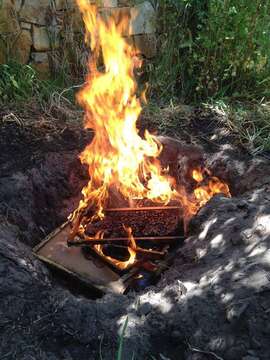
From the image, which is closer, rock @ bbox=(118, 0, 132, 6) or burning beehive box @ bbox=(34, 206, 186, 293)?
burning beehive box @ bbox=(34, 206, 186, 293)

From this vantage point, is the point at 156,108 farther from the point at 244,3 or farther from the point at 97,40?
the point at 244,3

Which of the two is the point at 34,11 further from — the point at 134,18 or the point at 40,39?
the point at 134,18

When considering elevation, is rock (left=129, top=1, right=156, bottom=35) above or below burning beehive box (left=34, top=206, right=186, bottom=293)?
above

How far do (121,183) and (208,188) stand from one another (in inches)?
35.6

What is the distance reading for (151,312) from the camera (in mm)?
2578

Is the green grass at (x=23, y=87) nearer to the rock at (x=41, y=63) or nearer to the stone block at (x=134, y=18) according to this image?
the rock at (x=41, y=63)

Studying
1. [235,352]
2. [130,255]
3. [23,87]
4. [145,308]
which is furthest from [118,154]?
[235,352]

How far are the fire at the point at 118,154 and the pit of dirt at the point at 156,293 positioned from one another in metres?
0.38

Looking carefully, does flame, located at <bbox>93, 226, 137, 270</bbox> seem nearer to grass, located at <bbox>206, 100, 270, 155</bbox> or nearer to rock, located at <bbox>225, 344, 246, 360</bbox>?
rock, located at <bbox>225, 344, 246, 360</bbox>

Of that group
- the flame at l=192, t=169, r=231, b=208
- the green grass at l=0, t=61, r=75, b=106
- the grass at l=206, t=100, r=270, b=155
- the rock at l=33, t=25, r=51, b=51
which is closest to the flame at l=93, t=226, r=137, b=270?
the flame at l=192, t=169, r=231, b=208

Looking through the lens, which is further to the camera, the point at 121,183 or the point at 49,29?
the point at 49,29

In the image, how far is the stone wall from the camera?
4867mm

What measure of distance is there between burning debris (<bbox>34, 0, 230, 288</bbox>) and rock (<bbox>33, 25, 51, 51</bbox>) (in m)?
0.48

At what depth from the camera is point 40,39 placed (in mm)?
5039
